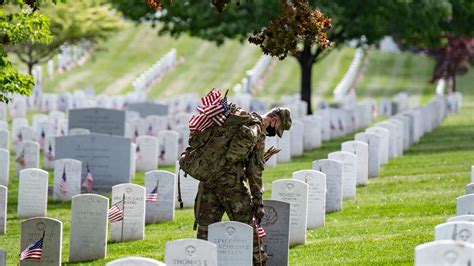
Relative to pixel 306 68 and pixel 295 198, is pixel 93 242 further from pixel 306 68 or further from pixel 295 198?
pixel 306 68

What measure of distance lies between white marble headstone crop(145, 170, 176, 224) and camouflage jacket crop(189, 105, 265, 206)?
607 cm

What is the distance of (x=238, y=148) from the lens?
1541cm

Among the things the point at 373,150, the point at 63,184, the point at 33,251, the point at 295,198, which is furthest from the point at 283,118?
the point at 373,150

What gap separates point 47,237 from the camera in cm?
1664

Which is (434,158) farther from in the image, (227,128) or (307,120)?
(227,128)

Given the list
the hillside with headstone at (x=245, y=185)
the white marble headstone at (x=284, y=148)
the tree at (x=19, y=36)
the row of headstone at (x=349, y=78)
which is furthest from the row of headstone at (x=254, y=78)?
the tree at (x=19, y=36)

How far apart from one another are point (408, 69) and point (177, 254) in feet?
194

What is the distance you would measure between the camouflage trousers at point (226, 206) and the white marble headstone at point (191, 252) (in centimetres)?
203

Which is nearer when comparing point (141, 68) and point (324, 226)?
point (324, 226)

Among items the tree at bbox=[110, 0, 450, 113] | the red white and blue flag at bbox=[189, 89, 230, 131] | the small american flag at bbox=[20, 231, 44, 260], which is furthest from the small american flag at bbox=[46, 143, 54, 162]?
the red white and blue flag at bbox=[189, 89, 230, 131]

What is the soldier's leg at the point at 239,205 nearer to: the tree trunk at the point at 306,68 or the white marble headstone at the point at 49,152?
the white marble headstone at the point at 49,152

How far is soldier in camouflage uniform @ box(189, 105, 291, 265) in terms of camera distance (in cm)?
1555

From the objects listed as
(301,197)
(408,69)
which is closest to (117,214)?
(301,197)

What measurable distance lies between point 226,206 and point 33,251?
2.37 m
